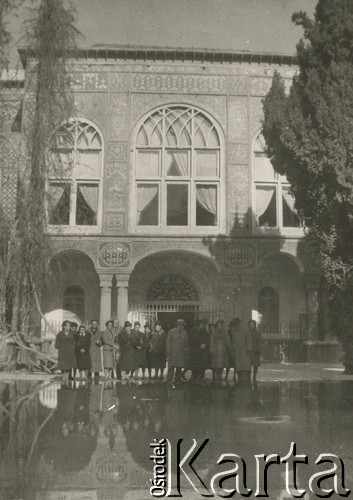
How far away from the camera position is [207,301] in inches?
914

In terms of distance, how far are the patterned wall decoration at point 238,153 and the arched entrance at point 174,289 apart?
3.92 metres

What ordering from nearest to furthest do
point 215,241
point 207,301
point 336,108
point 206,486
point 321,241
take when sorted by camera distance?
point 206,486 < point 336,108 < point 321,241 < point 215,241 < point 207,301

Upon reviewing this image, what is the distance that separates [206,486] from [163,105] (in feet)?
61.1

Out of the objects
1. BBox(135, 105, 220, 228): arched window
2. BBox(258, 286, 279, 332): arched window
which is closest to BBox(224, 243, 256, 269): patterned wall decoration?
BBox(135, 105, 220, 228): arched window

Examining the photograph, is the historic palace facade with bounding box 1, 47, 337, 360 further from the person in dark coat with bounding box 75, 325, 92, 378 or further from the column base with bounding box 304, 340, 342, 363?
the person in dark coat with bounding box 75, 325, 92, 378

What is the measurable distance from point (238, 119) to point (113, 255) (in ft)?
22.0

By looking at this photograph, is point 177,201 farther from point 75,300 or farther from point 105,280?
point 75,300

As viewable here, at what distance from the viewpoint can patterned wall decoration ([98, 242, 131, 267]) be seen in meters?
21.5

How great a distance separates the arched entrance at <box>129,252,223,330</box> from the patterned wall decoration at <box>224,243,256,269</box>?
4.88 ft

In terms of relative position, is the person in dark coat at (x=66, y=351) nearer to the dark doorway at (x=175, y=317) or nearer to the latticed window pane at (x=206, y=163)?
the dark doorway at (x=175, y=317)

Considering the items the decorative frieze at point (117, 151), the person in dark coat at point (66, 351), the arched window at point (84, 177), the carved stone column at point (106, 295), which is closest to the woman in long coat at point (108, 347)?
the person in dark coat at point (66, 351)

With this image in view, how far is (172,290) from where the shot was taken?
23469mm

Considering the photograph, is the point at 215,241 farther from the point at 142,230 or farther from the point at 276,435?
the point at 276,435

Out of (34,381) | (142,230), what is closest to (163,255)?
(142,230)
